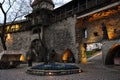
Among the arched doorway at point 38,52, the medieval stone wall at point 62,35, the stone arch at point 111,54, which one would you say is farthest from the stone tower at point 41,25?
the stone arch at point 111,54

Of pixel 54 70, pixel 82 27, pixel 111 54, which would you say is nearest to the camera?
pixel 54 70

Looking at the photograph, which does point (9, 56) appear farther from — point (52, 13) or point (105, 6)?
point (52, 13)

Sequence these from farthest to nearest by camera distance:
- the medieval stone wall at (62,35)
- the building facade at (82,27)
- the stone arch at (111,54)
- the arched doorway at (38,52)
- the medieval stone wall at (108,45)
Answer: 1. the arched doorway at (38,52)
2. the medieval stone wall at (62,35)
3. the building facade at (82,27)
4. the stone arch at (111,54)
5. the medieval stone wall at (108,45)

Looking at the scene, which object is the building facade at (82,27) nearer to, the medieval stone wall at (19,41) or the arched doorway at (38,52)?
the arched doorway at (38,52)

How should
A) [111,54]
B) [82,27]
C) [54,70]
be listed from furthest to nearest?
1. [82,27]
2. [111,54]
3. [54,70]

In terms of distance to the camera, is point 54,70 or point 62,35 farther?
point 62,35

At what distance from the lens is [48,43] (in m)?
35.7

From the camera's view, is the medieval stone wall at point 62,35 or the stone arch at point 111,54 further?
the medieval stone wall at point 62,35

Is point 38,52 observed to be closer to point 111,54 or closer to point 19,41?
point 19,41

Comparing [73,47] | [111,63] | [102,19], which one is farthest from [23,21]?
[111,63]

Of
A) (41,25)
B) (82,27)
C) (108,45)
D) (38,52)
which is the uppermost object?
(41,25)

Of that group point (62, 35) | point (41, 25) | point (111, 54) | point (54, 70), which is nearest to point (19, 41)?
point (41, 25)

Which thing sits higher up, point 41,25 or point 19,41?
point 41,25

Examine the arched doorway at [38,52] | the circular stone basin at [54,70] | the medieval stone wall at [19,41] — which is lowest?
the circular stone basin at [54,70]
